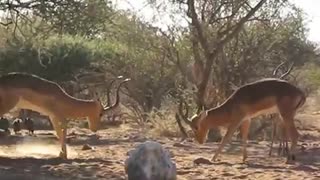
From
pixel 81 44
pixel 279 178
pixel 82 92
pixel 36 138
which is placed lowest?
pixel 279 178

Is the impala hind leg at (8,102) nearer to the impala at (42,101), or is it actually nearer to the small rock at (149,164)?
the impala at (42,101)

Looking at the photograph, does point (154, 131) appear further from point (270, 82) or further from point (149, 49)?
point (270, 82)

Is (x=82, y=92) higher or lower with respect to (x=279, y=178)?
higher

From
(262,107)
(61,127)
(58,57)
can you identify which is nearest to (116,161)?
(61,127)

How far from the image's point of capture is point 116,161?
1405cm

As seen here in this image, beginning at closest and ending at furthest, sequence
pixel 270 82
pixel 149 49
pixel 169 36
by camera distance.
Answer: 1. pixel 270 82
2. pixel 169 36
3. pixel 149 49

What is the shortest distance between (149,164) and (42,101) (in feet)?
20.1

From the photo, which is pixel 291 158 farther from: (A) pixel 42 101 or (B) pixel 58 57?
(B) pixel 58 57

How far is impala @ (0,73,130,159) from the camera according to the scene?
14047 mm

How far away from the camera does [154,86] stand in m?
28.6

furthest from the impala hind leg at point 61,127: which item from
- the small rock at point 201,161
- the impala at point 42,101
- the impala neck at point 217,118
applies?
the impala neck at point 217,118

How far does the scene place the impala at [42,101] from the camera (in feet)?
46.1

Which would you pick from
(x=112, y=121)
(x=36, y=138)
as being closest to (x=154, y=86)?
(x=112, y=121)

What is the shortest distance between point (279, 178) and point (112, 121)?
1763 centimetres
